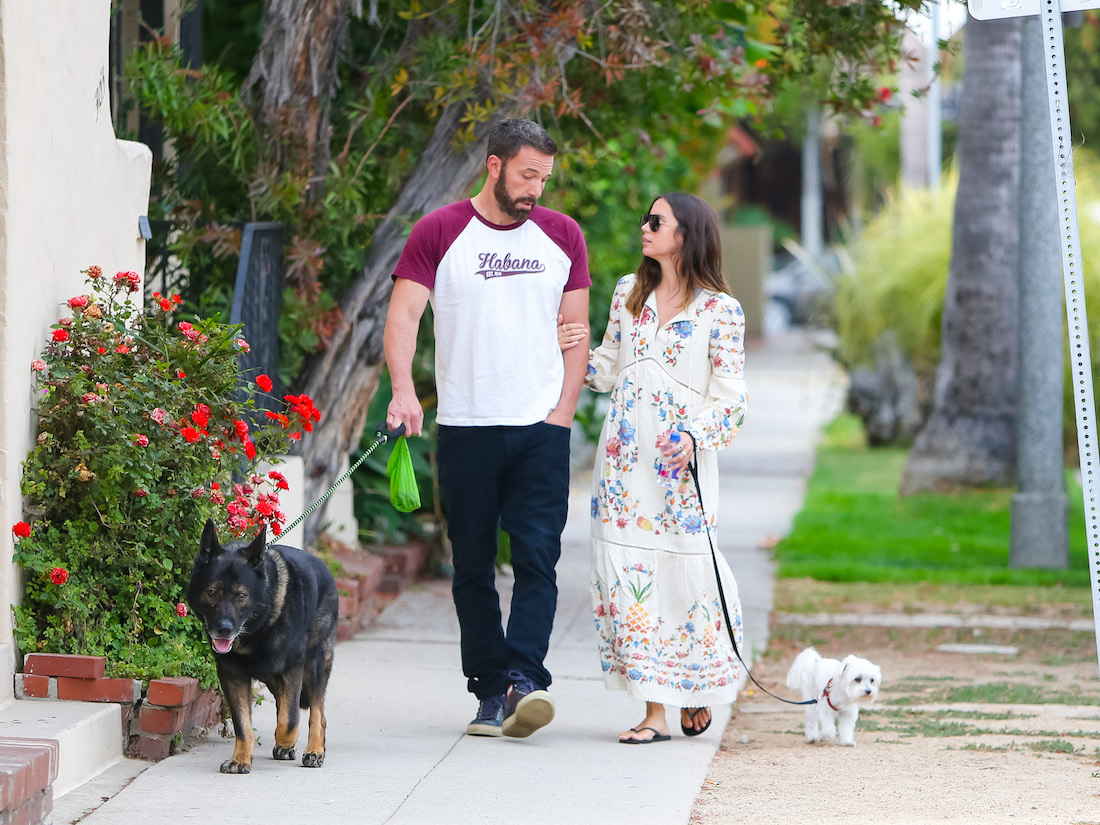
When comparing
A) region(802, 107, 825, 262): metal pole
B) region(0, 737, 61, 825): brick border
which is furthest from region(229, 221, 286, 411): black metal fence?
region(802, 107, 825, 262): metal pole

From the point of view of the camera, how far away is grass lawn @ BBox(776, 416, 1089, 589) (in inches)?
377

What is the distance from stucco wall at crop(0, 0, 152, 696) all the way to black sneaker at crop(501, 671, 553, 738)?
1601mm

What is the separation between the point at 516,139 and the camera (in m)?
4.96

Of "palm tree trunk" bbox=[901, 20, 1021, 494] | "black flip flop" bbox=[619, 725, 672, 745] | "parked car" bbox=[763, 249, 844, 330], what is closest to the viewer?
"black flip flop" bbox=[619, 725, 672, 745]

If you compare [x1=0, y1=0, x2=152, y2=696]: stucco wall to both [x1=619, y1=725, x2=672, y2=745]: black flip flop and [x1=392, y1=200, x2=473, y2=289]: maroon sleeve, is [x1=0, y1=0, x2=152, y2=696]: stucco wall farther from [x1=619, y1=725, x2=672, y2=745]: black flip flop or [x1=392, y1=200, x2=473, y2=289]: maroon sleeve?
[x1=619, y1=725, x2=672, y2=745]: black flip flop

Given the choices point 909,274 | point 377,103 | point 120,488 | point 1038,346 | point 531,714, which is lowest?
point 531,714

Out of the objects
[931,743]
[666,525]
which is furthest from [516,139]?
[931,743]

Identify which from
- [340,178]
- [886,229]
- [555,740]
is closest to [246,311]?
[340,178]

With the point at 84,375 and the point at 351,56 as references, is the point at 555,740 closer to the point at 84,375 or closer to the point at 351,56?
the point at 84,375

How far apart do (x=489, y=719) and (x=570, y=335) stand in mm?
1369

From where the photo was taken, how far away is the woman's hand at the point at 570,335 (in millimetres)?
5184

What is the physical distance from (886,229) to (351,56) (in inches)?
369

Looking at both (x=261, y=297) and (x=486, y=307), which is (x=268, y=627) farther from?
(x=261, y=297)

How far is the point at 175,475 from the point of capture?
189 inches
